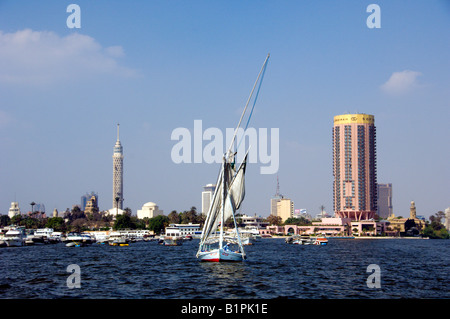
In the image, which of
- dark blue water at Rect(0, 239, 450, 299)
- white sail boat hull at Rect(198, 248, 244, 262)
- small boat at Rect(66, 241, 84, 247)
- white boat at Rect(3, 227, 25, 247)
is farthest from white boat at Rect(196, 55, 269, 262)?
white boat at Rect(3, 227, 25, 247)

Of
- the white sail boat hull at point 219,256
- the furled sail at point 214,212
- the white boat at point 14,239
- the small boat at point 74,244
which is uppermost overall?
the furled sail at point 214,212

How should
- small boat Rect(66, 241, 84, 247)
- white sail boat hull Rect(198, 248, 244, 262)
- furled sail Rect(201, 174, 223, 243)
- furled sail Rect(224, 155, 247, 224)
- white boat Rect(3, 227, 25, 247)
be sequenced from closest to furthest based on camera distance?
1. white sail boat hull Rect(198, 248, 244, 262)
2. furled sail Rect(224, 155, 247, 224)
3. furled sail Rect(201, 174, 223, 243)
4. small boat Rect(66, 241, 84, 247)
5. white boat Rect(3, 227, 25, 247)

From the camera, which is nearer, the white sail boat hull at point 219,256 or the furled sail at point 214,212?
the white sail boat hull at point 219,256

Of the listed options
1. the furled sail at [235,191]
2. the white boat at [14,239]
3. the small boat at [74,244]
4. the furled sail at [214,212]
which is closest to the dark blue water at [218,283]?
the furled sail at [214,212]

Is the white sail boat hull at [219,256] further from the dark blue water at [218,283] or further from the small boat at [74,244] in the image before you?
the small boat at [74,244]

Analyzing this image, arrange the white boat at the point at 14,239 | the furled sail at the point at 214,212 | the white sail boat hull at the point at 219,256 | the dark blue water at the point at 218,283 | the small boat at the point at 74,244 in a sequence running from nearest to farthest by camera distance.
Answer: the dark blue water at the point at 218,283, the white sail boat hull at the point at 219,256, the furled sail at the point at 214,212, the small boat at the point at 74,244, the white boat at the point at 14,239

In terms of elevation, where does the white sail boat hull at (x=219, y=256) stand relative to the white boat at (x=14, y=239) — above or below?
above

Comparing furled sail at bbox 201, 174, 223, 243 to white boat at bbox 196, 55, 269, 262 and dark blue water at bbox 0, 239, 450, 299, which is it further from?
dark blue water at bbox 0, 239, 450, 299

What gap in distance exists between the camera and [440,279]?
6262cm

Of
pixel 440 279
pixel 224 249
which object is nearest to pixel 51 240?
pixel 224 249
